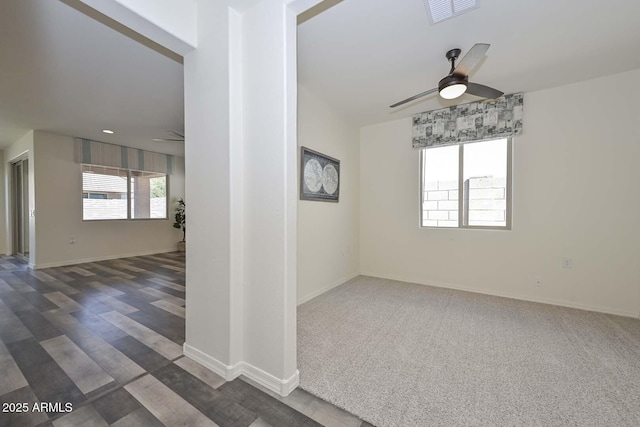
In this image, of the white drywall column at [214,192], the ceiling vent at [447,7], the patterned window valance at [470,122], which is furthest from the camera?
the patterned window valance at [470,122]

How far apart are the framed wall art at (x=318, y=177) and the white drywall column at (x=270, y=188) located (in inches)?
55.1

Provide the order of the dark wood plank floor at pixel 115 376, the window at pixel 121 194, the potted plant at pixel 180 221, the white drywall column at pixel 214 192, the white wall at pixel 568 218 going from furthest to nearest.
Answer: the potted plant at pixel 180 221
the window at pixel 121 194
the white wall at pixel 568 218
the white drywall column at pixel 214 192
the dark wood plank floor at pixel 115 376

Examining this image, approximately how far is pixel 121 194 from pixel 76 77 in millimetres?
3668

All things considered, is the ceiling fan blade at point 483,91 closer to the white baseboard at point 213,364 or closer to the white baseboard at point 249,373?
the white baseboard at point 249,373

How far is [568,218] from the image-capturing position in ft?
9.53

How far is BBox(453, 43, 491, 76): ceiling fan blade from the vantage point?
174 cm

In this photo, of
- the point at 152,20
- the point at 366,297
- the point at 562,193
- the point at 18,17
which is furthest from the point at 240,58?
Answer: the point at 562,193

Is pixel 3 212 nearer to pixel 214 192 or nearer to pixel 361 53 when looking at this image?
pixel 214 192


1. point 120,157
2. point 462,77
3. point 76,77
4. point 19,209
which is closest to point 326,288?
point 462,77

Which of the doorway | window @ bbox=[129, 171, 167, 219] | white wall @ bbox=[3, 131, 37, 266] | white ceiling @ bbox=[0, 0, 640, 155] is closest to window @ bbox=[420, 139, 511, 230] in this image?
white ceiling @ bbox=[0, 0, 640, 155]

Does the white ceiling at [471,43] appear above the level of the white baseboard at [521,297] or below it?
above

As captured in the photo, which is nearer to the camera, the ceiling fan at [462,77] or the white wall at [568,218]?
the ceiling fan at [462,77]

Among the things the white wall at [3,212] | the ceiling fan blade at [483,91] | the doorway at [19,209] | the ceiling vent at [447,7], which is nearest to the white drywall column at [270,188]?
the ceiling vent at [447,7]

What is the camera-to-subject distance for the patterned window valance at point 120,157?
16.1 ft
